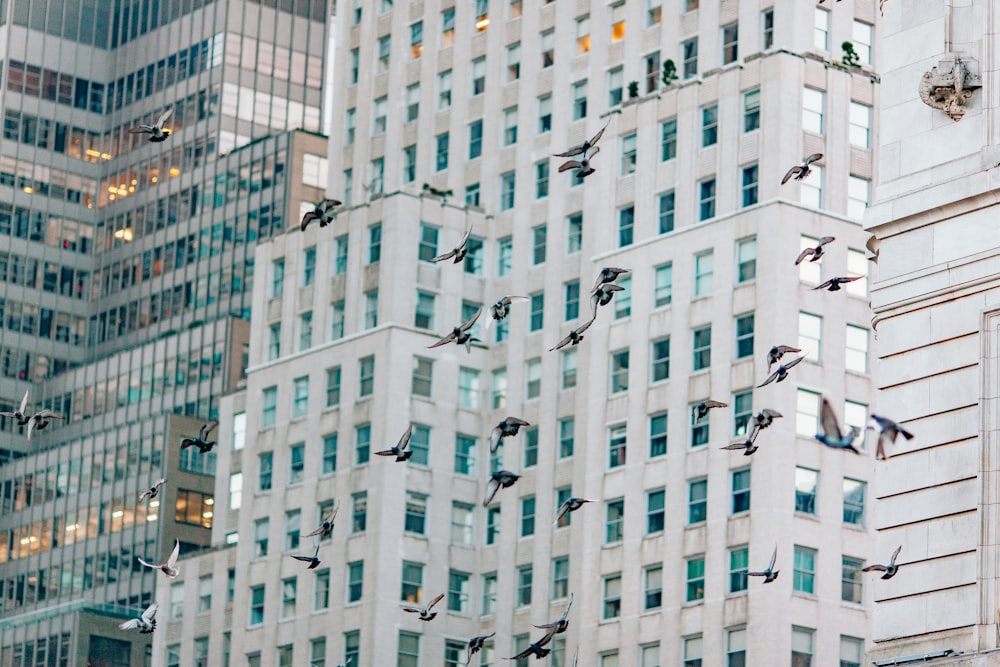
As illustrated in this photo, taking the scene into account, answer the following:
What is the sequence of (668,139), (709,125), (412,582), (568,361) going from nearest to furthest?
(709,125) → (668,139) → (412,582) → (568,361)

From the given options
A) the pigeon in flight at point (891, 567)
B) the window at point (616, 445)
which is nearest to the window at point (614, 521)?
the window at point (616, 445)

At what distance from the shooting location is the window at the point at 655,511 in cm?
11219

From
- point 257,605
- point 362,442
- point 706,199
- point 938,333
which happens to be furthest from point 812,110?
point 938,333

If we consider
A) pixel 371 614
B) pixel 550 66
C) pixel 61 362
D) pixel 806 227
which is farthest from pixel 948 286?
pixel 61 362

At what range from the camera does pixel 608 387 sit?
117 m

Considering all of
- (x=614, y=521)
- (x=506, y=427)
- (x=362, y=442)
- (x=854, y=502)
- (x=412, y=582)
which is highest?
(x=362, y=442)

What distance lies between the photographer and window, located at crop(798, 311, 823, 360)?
111 metres

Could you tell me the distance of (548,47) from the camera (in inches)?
5290

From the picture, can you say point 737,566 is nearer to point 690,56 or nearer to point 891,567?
point 690,56

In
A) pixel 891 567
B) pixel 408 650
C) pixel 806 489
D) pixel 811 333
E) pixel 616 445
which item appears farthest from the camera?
pixel 408 650

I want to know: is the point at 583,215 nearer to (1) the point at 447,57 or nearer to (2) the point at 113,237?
(1) the point at 447,57

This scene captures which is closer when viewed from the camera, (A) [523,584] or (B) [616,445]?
(B) [616,445]

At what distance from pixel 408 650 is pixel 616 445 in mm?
14008

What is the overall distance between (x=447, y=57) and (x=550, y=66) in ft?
29.4
